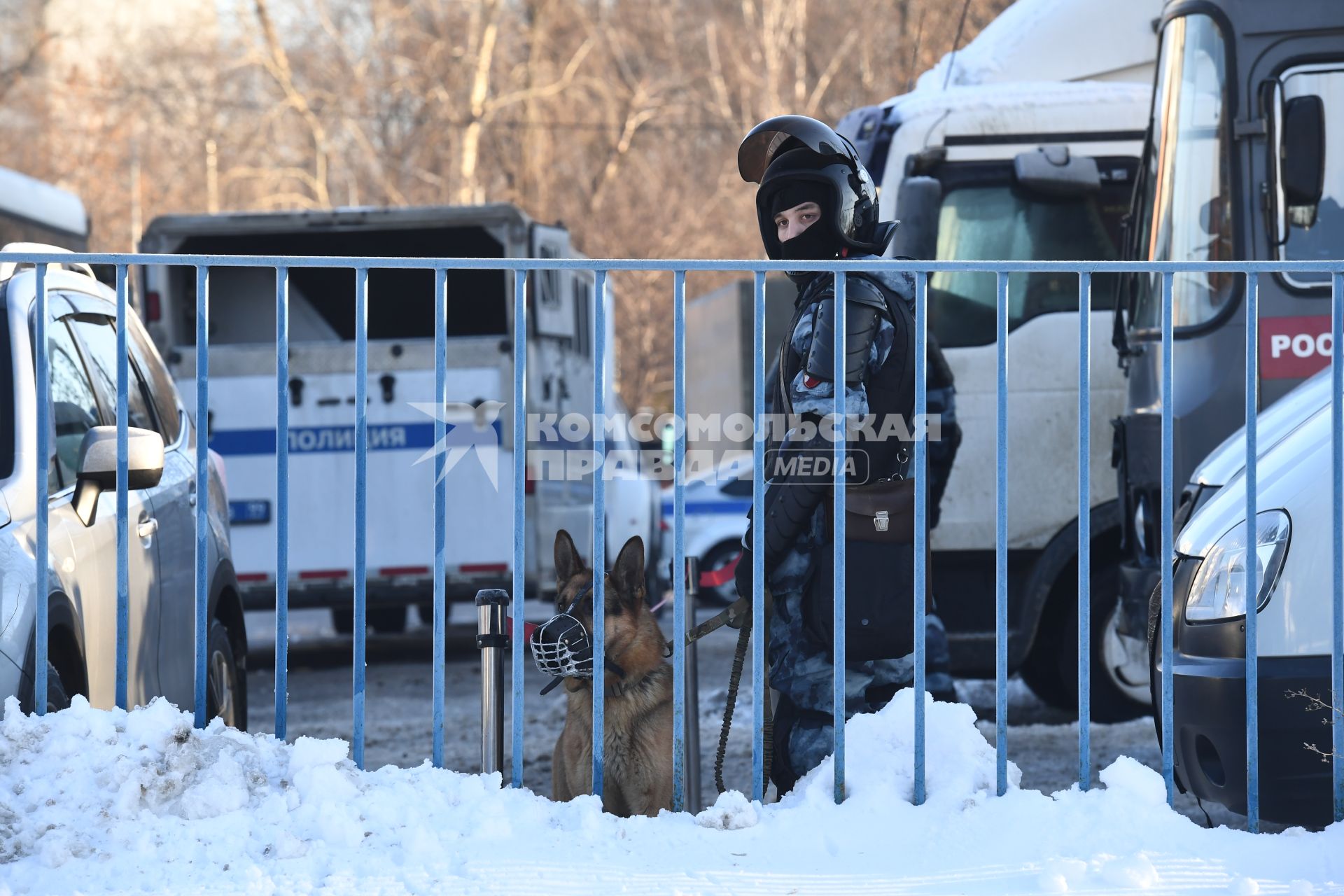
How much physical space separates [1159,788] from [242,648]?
11.5ft

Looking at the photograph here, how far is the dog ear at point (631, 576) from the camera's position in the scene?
4.27m

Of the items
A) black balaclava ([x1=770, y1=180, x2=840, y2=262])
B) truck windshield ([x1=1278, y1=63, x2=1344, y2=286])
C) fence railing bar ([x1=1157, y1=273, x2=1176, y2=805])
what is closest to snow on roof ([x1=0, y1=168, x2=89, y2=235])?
black balaclava ([x1=770, y1=180, x2=840, y2=262])

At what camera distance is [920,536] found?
370cm

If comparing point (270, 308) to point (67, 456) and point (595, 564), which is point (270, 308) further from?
point (595, 564)

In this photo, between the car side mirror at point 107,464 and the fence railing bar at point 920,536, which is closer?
the fence railing bar at point 920,536

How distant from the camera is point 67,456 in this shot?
161 inches

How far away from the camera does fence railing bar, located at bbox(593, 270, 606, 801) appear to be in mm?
3570

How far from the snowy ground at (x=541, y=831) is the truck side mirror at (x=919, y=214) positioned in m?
3.51

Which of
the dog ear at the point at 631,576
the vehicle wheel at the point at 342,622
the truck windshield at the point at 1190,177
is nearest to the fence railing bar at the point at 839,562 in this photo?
the dog ear at the point at 631,576

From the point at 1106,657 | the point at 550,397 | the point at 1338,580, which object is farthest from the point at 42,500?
the point at 550,397

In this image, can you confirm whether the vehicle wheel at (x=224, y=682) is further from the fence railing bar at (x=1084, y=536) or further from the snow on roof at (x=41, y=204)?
the snow on roof at (x=41, y=204)

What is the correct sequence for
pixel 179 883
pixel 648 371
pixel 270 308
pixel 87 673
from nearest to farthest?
1. pixel 179 883
2. pixel 87 673
3. pixel 270 308
4. pixel 648 371

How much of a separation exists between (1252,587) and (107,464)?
10.0ft

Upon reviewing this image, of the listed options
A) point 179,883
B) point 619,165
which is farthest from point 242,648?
point 619,165
